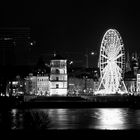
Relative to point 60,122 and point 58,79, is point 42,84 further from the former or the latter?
point 60,122

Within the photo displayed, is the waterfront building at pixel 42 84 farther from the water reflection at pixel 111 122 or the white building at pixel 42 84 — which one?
the water reflection at pixel 111 122

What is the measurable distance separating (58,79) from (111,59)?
31.7 meters

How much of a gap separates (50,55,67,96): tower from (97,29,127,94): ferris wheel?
20.2 metres

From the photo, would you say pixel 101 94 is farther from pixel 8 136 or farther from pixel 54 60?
pixel 8 136

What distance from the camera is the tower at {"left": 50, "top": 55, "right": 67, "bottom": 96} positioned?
129 meters

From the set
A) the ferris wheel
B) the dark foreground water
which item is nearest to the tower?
the ferris wheel

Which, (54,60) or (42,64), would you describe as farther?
(42,64)

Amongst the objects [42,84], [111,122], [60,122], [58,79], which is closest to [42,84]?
[42,84]

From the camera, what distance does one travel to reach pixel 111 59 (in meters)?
100

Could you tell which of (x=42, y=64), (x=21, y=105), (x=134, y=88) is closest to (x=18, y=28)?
(x=42, y=64)

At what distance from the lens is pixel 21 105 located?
7981 centimetres

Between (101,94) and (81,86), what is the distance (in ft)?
203

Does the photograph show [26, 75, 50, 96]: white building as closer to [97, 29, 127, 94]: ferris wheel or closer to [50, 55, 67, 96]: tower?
[50, 55, 67, 96]: tower

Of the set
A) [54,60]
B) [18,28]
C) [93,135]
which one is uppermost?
[18,28]
